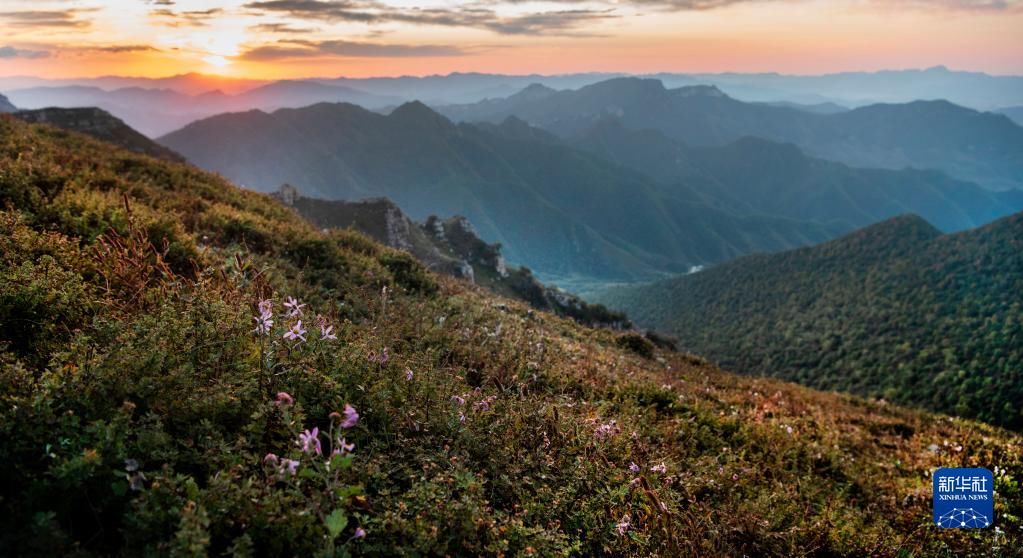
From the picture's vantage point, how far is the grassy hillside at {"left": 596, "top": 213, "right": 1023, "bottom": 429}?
51.7 m

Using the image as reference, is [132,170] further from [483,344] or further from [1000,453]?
[1000,453]

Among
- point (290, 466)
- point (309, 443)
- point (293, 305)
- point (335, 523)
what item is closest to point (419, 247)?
point (293, 305)

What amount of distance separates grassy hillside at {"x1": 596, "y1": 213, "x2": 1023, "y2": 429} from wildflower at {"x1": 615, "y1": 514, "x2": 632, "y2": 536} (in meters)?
50.3

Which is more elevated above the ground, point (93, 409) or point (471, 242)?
point (93, 409)

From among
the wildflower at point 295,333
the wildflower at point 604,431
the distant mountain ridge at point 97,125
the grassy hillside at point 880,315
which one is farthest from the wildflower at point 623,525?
the distant mountain ridge at point 97,125

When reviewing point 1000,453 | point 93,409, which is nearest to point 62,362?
point 93,409

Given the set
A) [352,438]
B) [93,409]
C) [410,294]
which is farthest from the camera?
[410,294]

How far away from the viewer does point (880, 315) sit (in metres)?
87.6

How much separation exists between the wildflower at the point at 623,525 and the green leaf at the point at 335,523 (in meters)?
2.03

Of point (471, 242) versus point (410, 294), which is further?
point (471, 242)

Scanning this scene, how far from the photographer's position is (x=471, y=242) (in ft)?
323

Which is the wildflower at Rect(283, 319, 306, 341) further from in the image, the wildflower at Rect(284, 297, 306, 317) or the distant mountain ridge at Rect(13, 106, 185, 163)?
the distant mountain ridge at Rect(13, 106, 185, 163)

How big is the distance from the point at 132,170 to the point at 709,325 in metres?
112

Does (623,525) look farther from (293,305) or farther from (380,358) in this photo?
(293,305)
